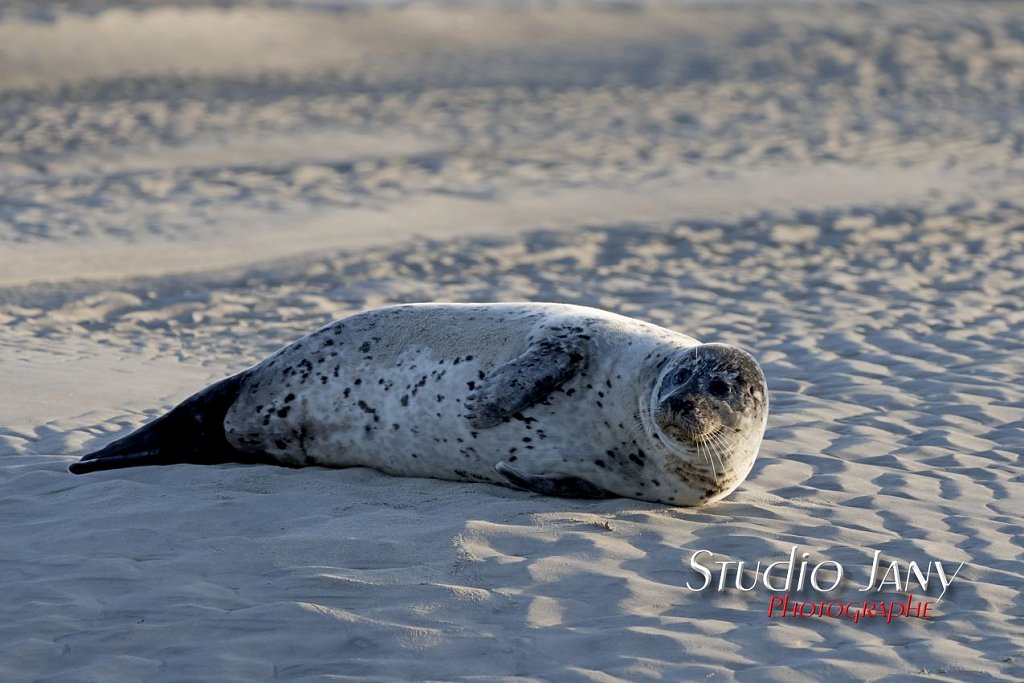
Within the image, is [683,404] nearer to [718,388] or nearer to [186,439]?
[718,388]

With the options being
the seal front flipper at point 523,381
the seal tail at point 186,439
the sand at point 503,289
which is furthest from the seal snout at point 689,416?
the seal tail at point 186,439

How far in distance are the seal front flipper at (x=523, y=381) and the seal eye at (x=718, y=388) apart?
0.50 meters

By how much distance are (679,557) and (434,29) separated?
52.8 feet

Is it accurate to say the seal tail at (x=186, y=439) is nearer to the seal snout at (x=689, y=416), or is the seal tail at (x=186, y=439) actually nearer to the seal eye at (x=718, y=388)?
the seal snout at (x=689, y=416)

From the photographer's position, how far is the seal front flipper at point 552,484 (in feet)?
16.2

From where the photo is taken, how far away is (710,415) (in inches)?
187

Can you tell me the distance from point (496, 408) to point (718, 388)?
75 cm

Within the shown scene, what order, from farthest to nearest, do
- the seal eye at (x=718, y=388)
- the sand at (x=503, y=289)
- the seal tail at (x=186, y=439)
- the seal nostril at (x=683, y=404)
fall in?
the seal tail at (x=186, y=439)
the seal eye at (x=718, y=388)
the seal nostril at (x=683, y=404)
the sand at (x=503, y=289)

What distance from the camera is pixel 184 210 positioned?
34.6 feet

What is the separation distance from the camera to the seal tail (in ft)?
17.5

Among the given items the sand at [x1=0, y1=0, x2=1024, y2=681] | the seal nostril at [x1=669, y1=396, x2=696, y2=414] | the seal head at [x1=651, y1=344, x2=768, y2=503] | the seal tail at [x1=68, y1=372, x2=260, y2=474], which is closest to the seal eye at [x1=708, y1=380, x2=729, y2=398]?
the seal head at [x1=651, y1=344, x2=768, y2=503]

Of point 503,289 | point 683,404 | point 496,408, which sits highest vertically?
point 683,404

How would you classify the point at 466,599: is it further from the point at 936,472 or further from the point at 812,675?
the point at 936,472

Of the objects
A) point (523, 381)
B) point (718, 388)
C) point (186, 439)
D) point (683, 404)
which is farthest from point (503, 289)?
point (683, 404)
